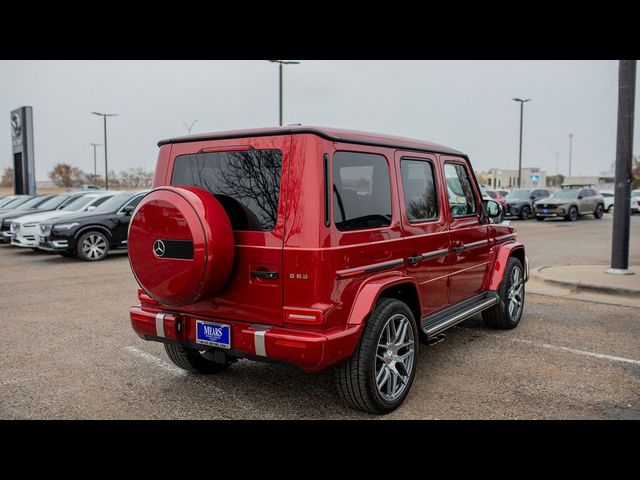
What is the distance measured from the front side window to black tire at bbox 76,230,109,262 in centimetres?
968

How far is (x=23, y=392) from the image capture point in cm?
438

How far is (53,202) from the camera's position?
17.8 metres

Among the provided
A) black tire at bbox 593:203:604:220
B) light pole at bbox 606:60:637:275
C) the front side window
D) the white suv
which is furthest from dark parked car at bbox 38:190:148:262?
black tire at bbox 593:203:604:220

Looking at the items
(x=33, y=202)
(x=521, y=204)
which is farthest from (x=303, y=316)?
(x=521, y=204)

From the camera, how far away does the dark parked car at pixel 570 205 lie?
2581 cm

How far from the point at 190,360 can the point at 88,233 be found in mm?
9038

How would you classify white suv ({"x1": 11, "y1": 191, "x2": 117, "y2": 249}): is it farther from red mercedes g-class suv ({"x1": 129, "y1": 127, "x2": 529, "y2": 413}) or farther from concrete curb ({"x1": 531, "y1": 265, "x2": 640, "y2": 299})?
concrete curb ({"x1": 531, "y1": 265, "x2": 640, "y2": 299})

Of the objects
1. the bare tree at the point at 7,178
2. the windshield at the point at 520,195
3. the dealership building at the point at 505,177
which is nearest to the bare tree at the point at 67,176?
the bare tree at the point at 7,178

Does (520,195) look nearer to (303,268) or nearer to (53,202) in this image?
(53,202)

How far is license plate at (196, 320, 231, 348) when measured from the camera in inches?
148

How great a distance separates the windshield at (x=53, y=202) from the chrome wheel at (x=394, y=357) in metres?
15.9
